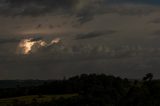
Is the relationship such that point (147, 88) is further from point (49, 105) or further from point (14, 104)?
point (14, 104)

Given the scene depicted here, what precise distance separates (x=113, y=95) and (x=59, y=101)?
2041cm

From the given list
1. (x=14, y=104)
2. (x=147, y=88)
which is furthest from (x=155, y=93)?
(x=14, y=104)

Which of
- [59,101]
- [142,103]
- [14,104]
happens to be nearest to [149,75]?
[142,103]

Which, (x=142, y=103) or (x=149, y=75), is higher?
(x=149, y=75)

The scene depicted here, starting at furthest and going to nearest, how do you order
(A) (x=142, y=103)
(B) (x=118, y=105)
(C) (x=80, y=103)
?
(C) (x=80, y=103)
(B) (x=118, y=105)
(A) (x=142, y=103)

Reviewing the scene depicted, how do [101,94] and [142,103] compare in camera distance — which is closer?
[142,103]

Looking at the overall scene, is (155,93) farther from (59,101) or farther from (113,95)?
(59,101)

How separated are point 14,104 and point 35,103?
834 centimetres

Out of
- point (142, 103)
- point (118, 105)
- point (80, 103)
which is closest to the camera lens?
point (142, 103)

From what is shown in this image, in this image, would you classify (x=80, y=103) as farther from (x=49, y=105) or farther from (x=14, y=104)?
(x=14, y=104)

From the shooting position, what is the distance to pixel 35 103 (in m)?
188

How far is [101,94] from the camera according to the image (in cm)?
18662

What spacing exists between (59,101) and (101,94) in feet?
51.9

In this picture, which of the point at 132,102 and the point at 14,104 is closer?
the point at 132,102
